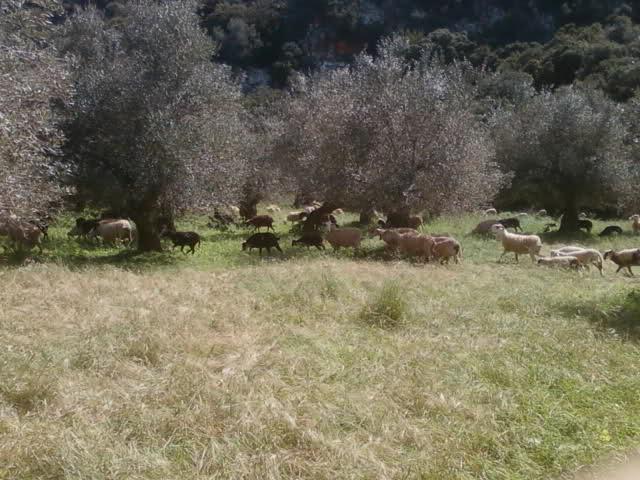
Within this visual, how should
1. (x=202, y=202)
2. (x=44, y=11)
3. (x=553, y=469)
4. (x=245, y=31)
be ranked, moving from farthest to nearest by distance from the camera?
(x=245, y=31), (x=202, y=202), (x=44, y=11), (x=553, y=469)

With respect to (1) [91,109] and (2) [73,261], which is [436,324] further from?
(1) [91,109]

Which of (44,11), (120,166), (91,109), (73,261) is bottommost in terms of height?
(73,261)

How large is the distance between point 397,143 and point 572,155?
10646mm

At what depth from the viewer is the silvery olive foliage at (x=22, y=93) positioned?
25.9 feet

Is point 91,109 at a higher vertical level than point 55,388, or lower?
higher

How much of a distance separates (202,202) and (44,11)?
746 cm

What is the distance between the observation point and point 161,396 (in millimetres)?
5680

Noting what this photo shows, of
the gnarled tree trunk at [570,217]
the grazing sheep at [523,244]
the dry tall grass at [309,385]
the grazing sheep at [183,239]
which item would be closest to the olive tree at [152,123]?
the grazing sheep at [183,239]

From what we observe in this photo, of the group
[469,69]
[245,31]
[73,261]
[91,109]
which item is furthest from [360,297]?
[245,31]

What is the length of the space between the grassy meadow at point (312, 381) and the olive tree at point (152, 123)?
530 centimetres

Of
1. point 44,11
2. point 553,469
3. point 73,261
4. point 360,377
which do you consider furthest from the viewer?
point 73,261

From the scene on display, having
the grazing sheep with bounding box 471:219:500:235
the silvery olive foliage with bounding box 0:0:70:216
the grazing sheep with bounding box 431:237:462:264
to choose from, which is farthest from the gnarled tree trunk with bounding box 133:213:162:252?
the grazing sheep with bounding box 471:219:500:235

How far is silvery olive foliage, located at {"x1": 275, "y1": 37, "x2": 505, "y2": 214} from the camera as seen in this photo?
18297 mm

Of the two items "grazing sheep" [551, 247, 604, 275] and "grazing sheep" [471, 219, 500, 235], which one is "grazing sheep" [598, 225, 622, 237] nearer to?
"grazing sheep" [471, 219, 500, 235]
